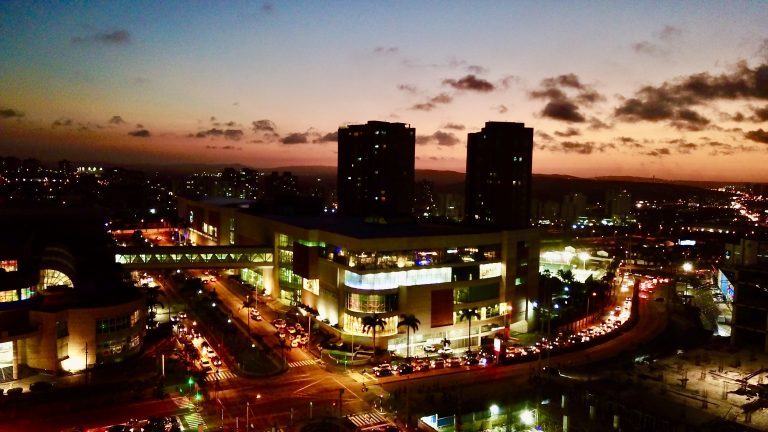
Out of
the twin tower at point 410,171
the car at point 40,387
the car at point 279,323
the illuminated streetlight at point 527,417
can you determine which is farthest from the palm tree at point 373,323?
the twin tower at point 410,171

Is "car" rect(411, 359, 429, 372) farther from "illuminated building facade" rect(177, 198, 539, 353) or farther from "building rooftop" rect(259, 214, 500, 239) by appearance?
"building rooftop" rect(259, 214, 500, 239)

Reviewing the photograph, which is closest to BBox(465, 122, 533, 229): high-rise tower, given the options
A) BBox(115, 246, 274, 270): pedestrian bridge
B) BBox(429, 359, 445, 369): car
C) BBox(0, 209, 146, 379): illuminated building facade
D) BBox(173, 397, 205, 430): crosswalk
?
BBox(115, 246, 274, 270): pedestrian bridge

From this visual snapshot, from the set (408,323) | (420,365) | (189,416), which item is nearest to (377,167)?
(408,323)

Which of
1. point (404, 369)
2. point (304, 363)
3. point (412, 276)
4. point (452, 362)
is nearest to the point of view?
point (404, 369)

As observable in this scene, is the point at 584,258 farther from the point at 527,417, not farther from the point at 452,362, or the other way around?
the point at 527,417

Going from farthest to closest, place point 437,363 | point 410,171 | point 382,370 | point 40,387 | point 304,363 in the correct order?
point 410,171 < point 437,363 < point 304,363 < point 382,370 < point 40,387

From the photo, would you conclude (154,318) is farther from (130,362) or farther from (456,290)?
(456,290)
